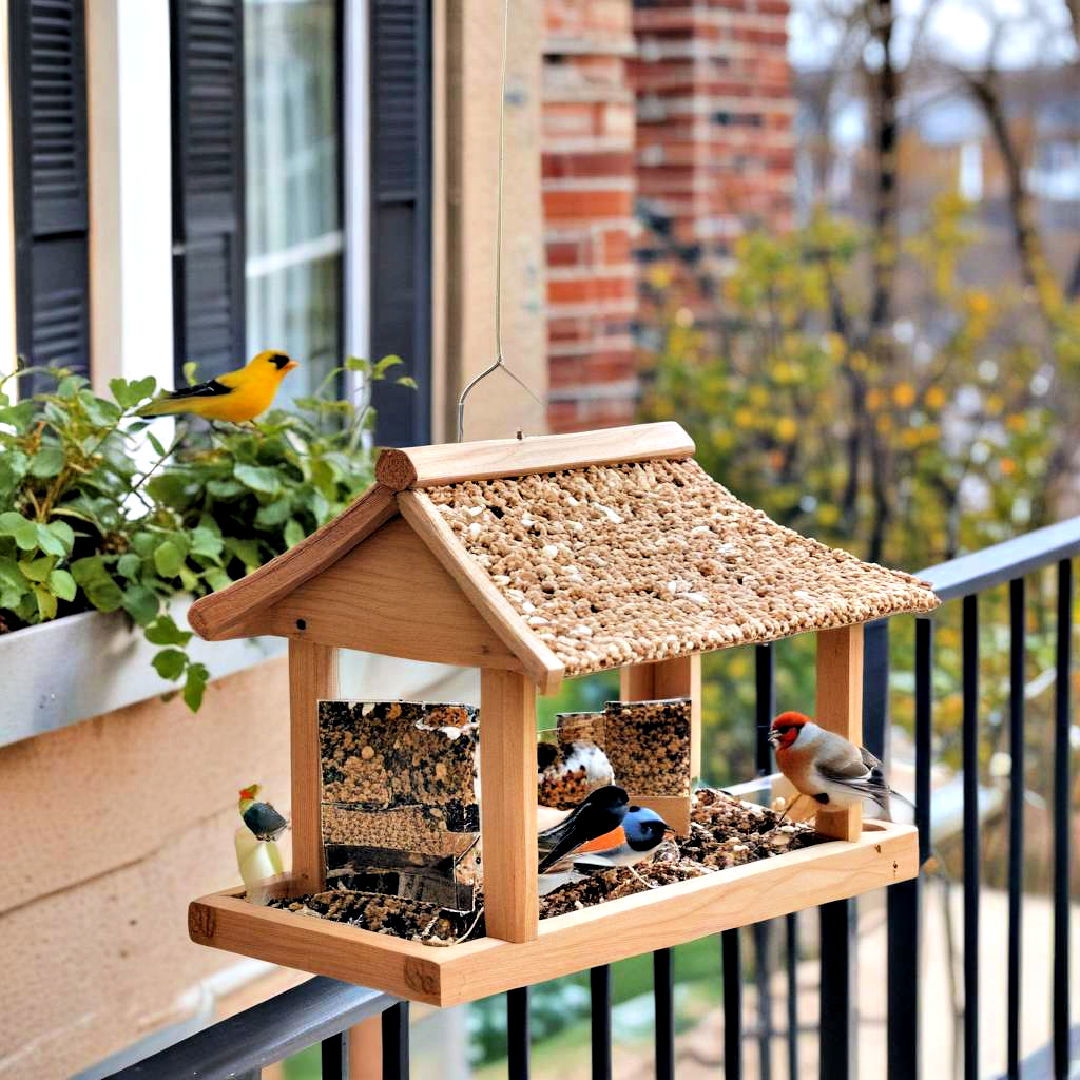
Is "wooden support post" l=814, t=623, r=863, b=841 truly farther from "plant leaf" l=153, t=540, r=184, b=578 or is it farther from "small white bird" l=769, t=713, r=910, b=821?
"plant leaf" l=153, t=540, r=184, b=578

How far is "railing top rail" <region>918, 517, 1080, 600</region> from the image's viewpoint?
2.08 meters

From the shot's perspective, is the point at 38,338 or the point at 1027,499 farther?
the point at 1027,499

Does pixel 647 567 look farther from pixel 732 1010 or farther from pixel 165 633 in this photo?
pixel 165 633

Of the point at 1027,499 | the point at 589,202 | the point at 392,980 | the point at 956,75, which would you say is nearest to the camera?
the point at 392,980

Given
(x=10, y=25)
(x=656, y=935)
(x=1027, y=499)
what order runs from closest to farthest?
1. (x=656, y=935)
2. (x=10, y=25)
3. (x=1027, y=499)

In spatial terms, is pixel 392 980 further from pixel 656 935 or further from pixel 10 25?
pixel 10 25

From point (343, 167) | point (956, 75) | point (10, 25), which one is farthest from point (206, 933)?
point (956, 75)

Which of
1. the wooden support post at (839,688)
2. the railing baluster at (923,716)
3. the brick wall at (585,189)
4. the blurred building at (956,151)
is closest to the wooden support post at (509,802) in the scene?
the wooden support post at (839,688)

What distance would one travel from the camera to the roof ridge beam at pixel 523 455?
1253 mm

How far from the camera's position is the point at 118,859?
2.27 metres

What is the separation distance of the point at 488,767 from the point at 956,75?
4.56m

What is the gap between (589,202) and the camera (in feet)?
12.4

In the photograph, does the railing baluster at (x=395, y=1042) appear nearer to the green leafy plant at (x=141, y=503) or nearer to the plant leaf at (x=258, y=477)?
the green leafy plant at (x=141, y=503)

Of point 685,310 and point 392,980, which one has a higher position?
point 685,310
